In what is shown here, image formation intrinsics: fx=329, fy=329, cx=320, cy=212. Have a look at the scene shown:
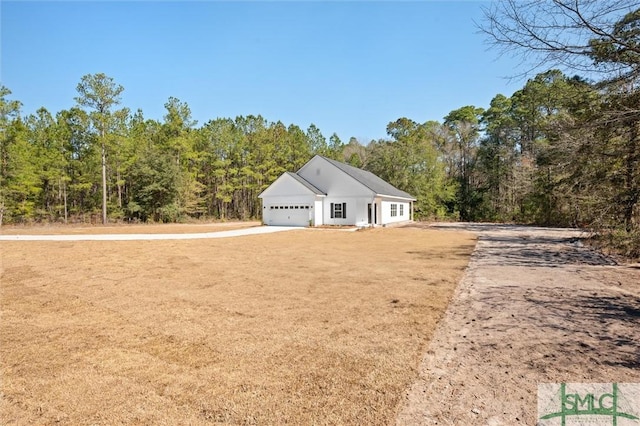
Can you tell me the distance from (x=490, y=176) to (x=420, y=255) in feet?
95.2

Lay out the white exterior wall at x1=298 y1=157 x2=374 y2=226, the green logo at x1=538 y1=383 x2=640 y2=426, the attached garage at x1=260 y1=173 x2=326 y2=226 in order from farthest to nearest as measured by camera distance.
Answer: the attached garage at x1=260 y1=173 x2=326 y2=226 < the white exterior wall at x1=298 y1=157 x2=374 y2=226 < the green logo at x1=538 y1=383 x2=640 y2=426

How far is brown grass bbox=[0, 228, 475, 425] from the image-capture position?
2.67 metres

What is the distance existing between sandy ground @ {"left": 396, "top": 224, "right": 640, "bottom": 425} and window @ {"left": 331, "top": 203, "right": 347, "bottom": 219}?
18.0 m

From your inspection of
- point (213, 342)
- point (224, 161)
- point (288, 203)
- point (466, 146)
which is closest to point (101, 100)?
point (224, 161)

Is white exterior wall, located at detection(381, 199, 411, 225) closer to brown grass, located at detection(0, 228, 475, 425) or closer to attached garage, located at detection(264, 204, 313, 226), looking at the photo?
attached garage, located at detection(264, 204, 313, 226)

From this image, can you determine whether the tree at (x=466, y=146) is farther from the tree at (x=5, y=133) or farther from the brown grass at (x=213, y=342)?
the tree at (x=5, y=133)

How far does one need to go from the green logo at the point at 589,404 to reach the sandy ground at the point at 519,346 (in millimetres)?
85

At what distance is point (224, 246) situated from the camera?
1341 cm

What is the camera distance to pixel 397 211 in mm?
30094

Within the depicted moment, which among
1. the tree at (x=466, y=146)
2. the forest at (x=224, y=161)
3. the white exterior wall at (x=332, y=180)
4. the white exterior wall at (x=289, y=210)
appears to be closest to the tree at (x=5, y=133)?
the forest at (x=224, y=161)

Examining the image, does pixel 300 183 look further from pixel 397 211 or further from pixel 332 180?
pixel 397 211

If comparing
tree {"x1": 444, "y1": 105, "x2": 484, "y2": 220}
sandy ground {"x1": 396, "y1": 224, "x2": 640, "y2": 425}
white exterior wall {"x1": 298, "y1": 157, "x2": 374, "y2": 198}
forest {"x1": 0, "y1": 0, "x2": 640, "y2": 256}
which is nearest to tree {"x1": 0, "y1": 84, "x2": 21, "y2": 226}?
forest {"x1": 0, "y1": 0, "x2": 640, "y2": 256}

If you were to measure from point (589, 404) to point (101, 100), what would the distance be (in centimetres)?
3361

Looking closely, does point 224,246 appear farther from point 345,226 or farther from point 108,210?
point 108,210
